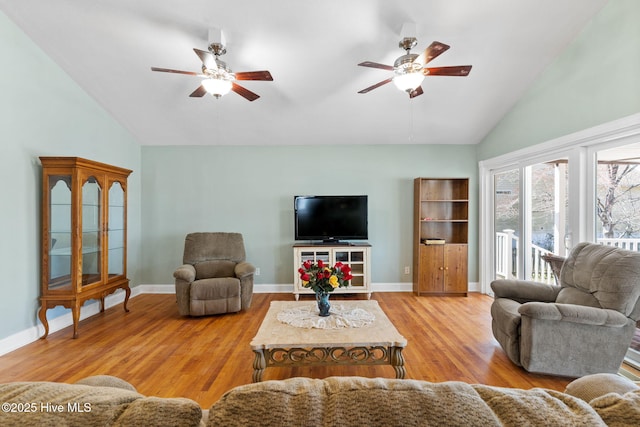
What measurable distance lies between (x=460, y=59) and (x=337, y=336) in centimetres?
306

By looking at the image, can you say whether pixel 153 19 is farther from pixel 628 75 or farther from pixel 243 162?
pixel 628 75

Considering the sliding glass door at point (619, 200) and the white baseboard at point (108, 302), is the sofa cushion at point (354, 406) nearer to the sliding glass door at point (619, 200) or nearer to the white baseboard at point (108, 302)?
the sliding glass door at point (619, 200)

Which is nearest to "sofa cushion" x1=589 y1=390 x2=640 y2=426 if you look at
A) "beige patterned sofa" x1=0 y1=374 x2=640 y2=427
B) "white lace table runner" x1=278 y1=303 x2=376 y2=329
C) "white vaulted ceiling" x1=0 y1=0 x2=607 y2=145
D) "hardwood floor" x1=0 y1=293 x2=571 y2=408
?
"beige patterned sofa" x1=0 y1=374 x2=640 y2=427

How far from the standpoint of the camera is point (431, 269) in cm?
450

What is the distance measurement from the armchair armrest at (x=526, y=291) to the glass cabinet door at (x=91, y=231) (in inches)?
168

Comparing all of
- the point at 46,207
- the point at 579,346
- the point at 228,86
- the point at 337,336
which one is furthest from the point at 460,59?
the point at 46,207

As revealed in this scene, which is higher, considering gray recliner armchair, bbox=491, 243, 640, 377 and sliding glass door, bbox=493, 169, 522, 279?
sliding glass door, bbox=493, 169, 522, 279

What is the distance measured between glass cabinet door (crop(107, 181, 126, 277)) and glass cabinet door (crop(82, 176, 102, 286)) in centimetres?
16

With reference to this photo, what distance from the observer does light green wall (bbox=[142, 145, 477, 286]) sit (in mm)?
4727

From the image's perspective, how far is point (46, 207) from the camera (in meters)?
3.07

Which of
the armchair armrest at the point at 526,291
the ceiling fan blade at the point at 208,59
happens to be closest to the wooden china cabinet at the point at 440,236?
the armchair armrest at the point at 526,291

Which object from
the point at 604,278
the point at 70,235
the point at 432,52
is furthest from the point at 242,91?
the point at 604,278

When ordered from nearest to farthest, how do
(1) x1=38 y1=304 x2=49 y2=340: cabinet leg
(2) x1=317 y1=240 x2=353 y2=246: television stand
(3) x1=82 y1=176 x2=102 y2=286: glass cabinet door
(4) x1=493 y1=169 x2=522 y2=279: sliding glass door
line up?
(1) x1=38 y1=304 x2=49 y2=340: cabinet leg, (3) x1=82 y1=176 x2=102 y2=286: glass cabinet door, (4) x1=493 y1=169 x2=522 y2=279: sliding glass door, (2) x1=317 y1=240 x2=353 y2=246: television stand

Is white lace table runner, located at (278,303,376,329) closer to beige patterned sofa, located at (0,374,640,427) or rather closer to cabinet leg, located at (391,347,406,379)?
cabinet leg, located at (391,347,406,379)
